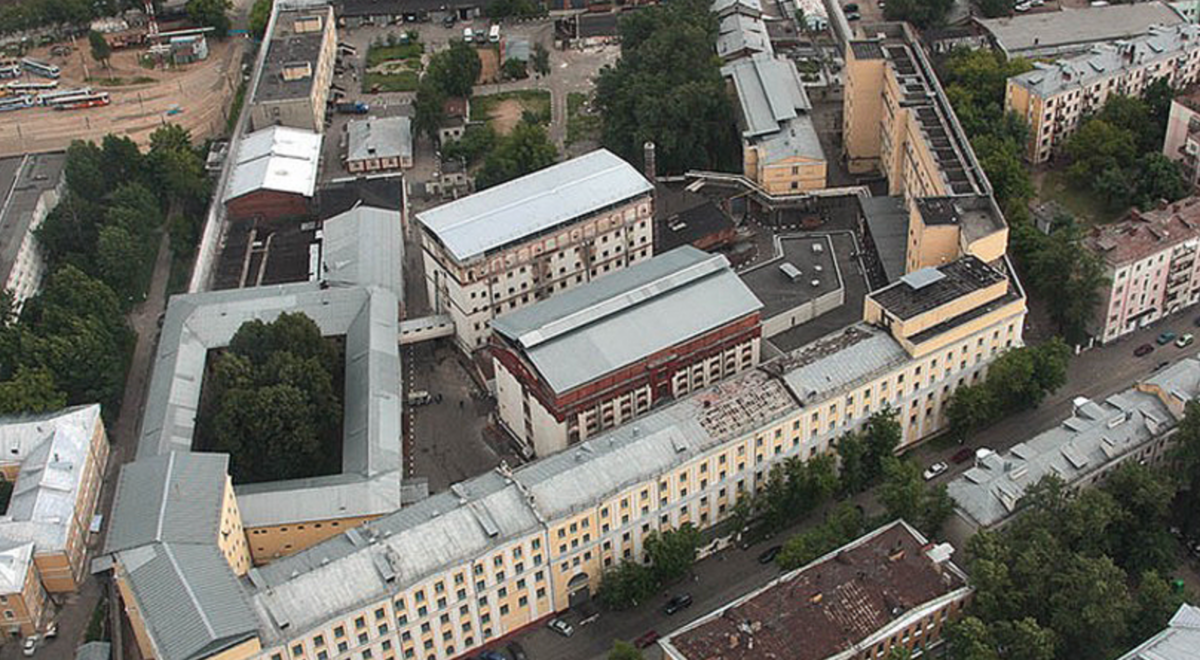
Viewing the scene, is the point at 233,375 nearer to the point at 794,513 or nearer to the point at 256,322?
the point at 256,322

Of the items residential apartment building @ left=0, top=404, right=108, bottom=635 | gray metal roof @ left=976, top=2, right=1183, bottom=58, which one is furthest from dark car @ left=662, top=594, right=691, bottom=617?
gray metal roof @ left=976, top=2, right=1183, bottom=58

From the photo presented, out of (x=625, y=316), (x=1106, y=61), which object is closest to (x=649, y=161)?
(x=625, y=316)

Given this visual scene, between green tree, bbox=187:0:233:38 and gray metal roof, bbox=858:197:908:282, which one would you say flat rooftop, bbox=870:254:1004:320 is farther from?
green tree, bbox=187:0:233:38

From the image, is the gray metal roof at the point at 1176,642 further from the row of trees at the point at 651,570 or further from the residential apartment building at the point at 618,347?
the residential apartment building at the point at 618,347

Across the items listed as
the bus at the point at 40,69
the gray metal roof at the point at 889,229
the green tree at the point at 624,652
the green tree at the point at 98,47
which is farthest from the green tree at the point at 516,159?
the bus at the point at 40,69

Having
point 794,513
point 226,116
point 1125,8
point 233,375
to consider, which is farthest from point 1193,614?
point 226,116
